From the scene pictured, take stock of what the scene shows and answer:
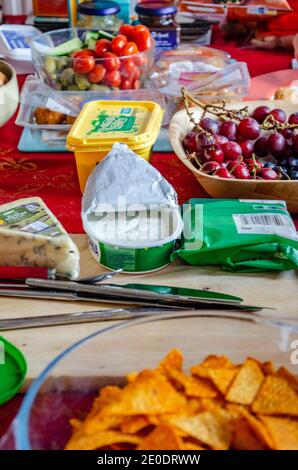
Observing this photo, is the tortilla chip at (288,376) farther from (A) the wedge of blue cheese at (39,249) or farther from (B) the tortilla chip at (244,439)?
(A) the wedge of blue cheese at (39,249)

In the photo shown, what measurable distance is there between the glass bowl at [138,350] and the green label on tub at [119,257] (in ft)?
0.70

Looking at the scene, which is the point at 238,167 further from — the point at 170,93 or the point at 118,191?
the point at 170,93

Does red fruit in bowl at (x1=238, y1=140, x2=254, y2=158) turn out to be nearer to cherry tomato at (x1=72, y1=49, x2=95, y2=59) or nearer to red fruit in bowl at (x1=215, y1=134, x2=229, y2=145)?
red fruit in bowl at (x1=215, y1=134, x2=229, y2=145)

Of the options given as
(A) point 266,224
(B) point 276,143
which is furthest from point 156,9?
(A) point 266,224

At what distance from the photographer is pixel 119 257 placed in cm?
90

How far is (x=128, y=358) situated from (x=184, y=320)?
9 cm

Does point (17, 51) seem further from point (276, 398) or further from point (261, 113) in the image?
point (276, 398)

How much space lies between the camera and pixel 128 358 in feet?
2.29

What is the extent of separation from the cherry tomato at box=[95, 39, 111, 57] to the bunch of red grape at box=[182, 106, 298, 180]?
0.39 meters

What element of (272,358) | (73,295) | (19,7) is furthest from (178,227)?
(19,7)

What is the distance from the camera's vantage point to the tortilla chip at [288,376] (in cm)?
62

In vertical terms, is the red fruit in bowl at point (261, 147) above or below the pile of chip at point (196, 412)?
below

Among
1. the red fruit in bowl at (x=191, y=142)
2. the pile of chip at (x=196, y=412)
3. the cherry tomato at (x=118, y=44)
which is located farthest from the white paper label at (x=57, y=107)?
the pile of chip at (x=196, y=412)

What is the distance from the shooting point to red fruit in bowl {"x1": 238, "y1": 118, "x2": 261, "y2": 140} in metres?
1.14
